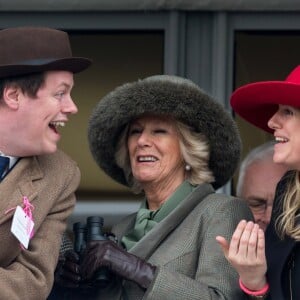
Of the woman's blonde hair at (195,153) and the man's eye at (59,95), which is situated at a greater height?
the man's eye at (59,95)

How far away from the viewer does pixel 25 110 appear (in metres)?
3.52

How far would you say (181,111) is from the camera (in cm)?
386

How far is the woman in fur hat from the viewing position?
356 centimetres

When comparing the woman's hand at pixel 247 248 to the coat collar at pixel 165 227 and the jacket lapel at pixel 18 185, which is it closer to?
the coat collar at pixel 165 227

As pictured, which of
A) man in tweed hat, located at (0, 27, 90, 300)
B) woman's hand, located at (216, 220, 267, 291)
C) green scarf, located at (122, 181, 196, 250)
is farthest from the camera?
green scarf, located at (122, 181, 196, 250)

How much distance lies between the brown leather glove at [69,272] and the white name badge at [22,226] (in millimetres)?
263

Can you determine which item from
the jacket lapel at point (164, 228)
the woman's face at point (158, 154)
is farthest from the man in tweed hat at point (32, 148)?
the woman's face at point (158, 154)

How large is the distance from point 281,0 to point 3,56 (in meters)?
1.45

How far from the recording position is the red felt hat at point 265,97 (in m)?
3.47

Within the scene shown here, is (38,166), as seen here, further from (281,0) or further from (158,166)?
(281,0)

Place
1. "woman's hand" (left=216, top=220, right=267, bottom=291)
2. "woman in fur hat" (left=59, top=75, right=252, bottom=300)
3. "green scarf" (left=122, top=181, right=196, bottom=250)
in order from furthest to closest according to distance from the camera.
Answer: "green scarf" (left=122, top=181, right=196, bottom=250)
"woman in fur hat" (left=59, top=75, right=252, bottom=300)
"woman's hand" (left=216, top=220, right=267, bottom=291)

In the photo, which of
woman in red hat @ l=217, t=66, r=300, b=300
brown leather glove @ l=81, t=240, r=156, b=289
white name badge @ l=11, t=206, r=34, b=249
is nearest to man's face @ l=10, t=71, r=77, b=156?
white name badge @ l=11, t=206, r=34, b=249

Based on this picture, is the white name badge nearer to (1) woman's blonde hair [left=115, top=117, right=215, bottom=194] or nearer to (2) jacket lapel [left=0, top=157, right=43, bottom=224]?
(2) jacket lapel [left=0, top=157, right=43, bottom=224]

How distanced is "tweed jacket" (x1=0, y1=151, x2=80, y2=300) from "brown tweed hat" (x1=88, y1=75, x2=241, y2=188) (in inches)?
13.5
